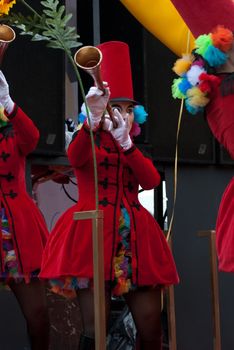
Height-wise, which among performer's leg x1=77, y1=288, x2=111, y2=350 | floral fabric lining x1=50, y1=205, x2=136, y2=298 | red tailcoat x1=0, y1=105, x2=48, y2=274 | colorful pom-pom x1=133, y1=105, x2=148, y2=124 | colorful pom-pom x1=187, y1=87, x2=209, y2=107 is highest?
colorful pom-pom x1=133, y1=105, x2=148, y2=124

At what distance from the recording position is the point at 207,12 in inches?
81.0

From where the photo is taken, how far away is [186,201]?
175 inches

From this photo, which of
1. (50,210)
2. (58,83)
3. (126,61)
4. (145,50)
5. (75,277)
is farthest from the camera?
(50,210)

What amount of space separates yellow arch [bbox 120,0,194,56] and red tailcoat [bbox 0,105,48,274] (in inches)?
33.2

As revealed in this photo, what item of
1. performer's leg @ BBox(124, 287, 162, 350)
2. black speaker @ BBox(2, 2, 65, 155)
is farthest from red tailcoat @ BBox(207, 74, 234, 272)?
black speaker @ BBox(2, 2, 65, 155)

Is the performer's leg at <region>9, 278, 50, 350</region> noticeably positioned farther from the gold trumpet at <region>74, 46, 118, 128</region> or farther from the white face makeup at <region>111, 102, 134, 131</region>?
the gold trumpet at <region>74, 46, 118, 128</region>

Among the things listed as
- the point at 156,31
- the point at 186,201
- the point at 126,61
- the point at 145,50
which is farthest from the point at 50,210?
the point at 156,31

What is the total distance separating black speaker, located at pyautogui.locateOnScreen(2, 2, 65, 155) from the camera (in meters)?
3.86

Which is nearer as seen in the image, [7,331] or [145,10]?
[145,10]

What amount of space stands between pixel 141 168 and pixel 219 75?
3.07ft

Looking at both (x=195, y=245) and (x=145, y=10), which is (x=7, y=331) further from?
(x=145, y=10)

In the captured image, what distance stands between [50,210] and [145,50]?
4.12ft

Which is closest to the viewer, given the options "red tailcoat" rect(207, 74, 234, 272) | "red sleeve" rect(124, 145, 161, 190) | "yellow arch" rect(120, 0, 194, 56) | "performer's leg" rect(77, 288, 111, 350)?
"red tailcoat" rect(207, 74, 234, 272)

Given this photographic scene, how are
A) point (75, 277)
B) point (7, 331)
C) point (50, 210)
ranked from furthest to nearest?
point (50, 210) < point (7, 331) < point (75, 277)
